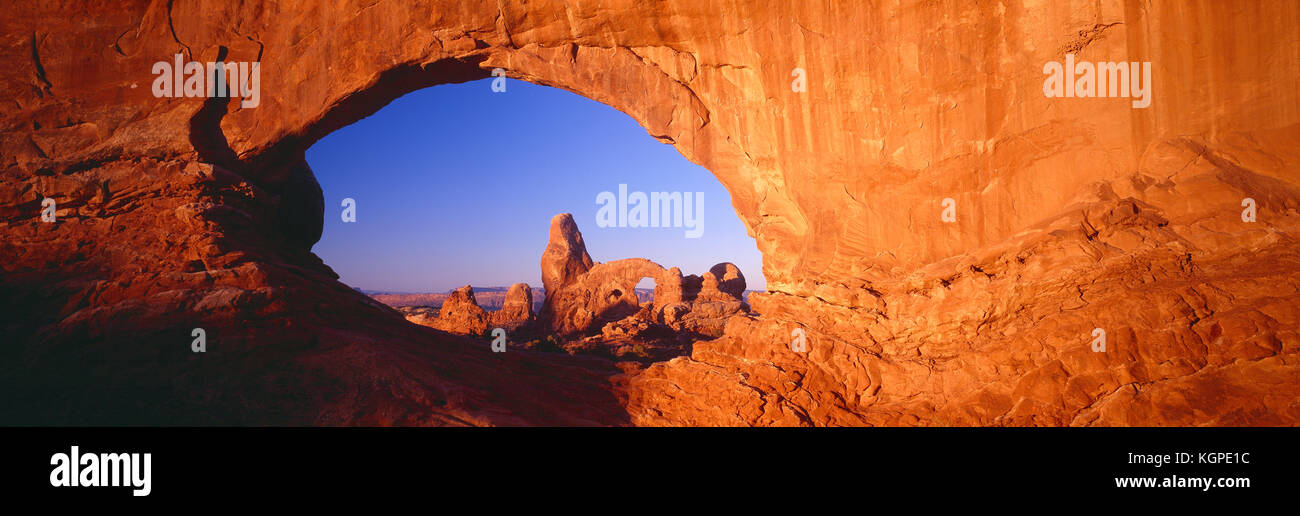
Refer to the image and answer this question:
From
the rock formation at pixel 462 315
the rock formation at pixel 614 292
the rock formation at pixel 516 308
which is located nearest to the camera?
the rock formation at pixel 462 315

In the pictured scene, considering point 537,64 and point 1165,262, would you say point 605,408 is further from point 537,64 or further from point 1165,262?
point 1165,262

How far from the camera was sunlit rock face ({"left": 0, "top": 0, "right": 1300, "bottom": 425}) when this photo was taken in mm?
10133

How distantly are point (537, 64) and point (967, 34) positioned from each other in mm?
9751

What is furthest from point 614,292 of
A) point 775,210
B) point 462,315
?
point 775,210

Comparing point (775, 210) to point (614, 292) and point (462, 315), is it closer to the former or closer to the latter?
point (462, 315)

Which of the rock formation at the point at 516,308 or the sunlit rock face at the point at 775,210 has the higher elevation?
the sunlit rock face at the point at 775,210

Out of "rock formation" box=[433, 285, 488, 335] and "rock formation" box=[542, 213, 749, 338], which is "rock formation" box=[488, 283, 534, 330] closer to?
"rock formation" box=[542, 213, 749, 338]

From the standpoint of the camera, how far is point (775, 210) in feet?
47.2

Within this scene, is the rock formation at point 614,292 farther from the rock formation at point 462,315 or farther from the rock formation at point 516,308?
the rock formation at point 462,315

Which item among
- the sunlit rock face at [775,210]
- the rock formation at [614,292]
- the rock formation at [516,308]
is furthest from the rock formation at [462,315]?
the sunlit rock face at [775,210]

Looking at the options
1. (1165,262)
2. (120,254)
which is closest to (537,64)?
(120,254)

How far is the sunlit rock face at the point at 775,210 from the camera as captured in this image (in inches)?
399

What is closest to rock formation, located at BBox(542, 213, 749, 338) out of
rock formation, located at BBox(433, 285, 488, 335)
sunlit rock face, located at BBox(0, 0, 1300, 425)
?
rock formation, located at BBox(433, 285, 488, 335)

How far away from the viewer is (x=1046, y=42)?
37.1 ft
